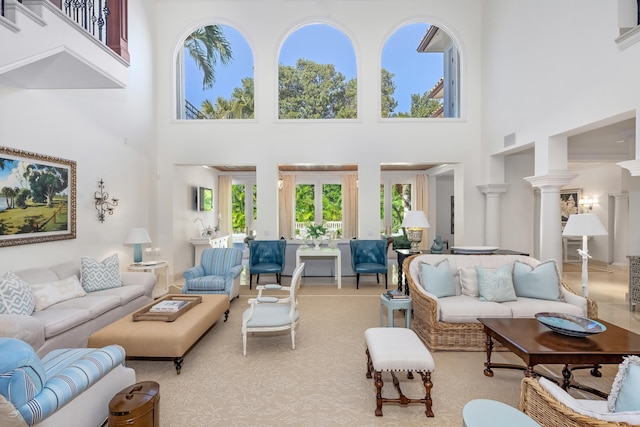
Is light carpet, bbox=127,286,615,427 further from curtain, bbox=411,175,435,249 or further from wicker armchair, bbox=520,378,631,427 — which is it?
curtain, bbox=411,175,435,249

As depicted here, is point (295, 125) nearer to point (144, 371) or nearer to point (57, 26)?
point (57, 26)

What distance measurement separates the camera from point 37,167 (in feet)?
13.9

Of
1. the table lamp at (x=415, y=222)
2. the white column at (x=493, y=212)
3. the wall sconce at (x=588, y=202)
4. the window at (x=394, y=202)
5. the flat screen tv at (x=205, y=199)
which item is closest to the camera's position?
the table lamp at (x=415, y=222)

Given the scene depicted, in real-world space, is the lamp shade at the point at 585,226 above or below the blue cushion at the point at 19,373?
above

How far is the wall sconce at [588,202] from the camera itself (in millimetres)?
10492

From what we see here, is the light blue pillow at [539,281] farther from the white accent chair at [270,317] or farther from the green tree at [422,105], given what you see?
the green tree at [422,105]

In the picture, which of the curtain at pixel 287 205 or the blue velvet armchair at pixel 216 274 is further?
the curtain at pixel 287 205

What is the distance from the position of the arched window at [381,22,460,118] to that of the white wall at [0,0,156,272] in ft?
17.0

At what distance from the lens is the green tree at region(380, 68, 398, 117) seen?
7863 mm

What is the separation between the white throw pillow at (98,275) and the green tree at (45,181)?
3.08ft

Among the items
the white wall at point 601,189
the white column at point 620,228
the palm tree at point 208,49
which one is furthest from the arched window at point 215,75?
the white column at point 620,228

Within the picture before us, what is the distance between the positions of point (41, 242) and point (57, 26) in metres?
2.60

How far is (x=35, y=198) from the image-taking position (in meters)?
4.23

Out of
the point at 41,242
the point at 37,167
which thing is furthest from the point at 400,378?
the point at 37,167
